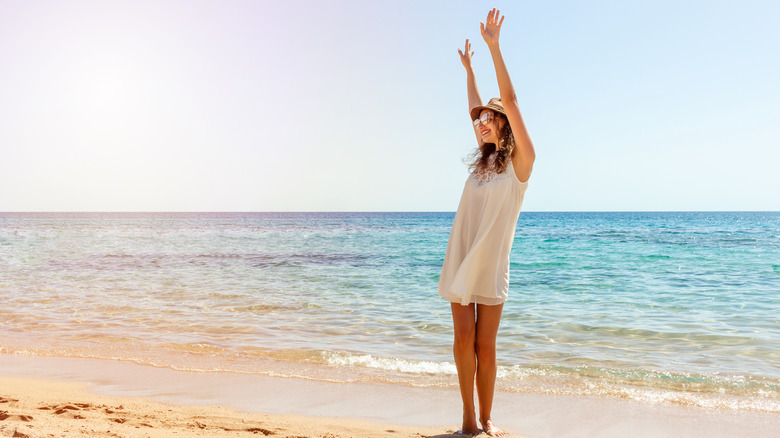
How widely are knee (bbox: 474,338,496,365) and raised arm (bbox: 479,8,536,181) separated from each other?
94cm

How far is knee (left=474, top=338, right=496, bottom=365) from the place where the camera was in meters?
3.10

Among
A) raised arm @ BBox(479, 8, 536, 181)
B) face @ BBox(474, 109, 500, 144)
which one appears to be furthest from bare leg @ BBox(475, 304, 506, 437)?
face @ BBox(474, 109, 500, 144)

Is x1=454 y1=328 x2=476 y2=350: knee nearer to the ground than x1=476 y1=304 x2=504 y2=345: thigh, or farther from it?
nearer to the ground

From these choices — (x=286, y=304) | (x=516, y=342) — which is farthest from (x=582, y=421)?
(x=286, y=304)

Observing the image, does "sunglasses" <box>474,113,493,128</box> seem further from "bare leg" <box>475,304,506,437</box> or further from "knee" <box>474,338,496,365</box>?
"knee" <box>474,338,496,365</box>

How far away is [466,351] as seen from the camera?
3090 millimetres

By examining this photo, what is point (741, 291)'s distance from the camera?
34.9ft

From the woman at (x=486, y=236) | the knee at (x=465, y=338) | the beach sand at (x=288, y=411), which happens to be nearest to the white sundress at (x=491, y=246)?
the woman at (x=486, y=236)

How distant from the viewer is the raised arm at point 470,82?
3.50 m

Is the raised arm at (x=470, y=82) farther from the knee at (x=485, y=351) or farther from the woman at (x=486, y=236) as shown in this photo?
the knee at (x=485, y=351)

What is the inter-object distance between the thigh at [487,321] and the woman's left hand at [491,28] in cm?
145

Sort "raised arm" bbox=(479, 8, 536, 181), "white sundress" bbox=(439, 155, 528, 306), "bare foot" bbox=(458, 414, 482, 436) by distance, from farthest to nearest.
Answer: "bare foot" bbox=(458, 414, 482, 436)
"white sundress" bbox=(439, 155, 528, 306)
"raised arm" bbox=(479, 8, 536, 181)

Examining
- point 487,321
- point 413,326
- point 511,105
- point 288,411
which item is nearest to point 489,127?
point 511,105

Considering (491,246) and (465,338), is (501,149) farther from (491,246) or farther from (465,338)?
(465,338)
